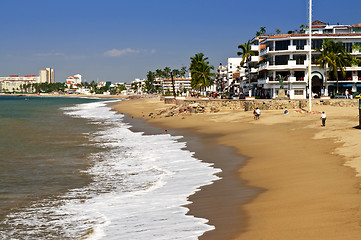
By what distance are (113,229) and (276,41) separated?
68.0 m

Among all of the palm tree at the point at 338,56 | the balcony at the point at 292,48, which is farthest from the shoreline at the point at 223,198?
the balcony at the point at 292,48

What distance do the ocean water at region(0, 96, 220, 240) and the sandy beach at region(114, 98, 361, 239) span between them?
888 millimetres

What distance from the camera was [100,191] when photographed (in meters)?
16.8

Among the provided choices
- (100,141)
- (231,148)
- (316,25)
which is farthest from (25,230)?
(316,25)

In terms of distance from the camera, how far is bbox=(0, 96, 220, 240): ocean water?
11866 mm

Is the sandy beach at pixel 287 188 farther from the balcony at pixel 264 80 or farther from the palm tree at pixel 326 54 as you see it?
the balcony at pixel 264 80

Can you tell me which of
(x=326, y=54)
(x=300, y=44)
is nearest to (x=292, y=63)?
(x=300, y=44)

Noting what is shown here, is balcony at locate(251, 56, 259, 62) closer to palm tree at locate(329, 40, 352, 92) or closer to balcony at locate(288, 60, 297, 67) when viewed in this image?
balcony at locate(288, 60, 297, 67)

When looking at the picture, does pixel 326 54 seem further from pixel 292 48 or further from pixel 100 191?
pixel 100 191

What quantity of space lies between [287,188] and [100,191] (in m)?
7.47

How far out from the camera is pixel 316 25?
302ft

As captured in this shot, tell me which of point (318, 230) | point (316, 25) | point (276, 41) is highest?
point (316, 25)

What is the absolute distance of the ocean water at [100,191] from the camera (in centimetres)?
1187

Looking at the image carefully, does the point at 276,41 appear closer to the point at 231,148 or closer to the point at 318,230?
the point at 231,148
